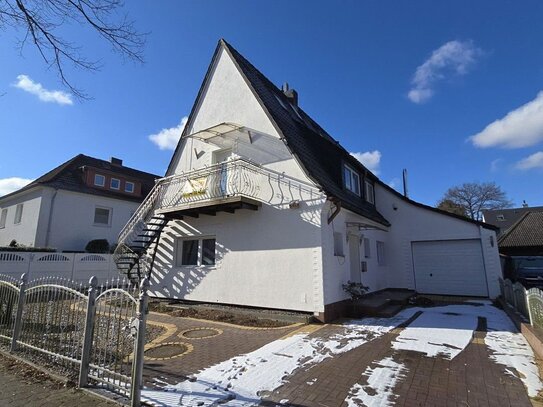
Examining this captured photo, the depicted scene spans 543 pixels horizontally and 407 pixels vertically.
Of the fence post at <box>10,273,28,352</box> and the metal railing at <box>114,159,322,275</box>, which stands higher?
the metal railing at <box>114,159,322,275</box>

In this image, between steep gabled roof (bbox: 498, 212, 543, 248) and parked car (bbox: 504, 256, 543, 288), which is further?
steep gabled roof (bbox: 498, 212, 543, 248)

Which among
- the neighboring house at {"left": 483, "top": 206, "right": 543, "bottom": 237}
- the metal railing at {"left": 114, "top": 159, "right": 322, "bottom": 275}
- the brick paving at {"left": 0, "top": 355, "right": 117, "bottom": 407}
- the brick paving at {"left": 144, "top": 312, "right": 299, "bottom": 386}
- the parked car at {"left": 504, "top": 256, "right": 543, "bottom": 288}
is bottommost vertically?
the brick paving at {"left": 0, "top": 355, "right": 117, "bottom": 407}

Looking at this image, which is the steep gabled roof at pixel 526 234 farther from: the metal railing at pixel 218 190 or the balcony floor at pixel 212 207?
the balcony floor at pixel 212 207

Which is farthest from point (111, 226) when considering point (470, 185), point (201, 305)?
point (470, 185)

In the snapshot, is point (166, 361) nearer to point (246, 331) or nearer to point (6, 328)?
point (246, 331)

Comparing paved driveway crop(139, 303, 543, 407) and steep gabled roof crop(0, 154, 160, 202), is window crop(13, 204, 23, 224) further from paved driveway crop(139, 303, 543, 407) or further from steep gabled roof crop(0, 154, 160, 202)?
paved driveway crop(139, 303, 543, 407)

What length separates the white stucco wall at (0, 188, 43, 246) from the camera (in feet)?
64.8

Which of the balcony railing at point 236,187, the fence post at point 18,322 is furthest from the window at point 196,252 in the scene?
the fence post at point 18,322

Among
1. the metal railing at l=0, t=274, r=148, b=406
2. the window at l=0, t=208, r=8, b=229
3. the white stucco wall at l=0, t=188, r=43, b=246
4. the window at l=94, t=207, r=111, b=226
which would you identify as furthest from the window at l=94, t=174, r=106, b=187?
the metal railing at l=0, t=274, r=148, b=406

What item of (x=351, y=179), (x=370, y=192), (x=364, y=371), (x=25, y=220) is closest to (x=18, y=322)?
(x=364, y=371)

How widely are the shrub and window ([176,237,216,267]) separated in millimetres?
11466

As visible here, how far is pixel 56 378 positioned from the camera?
15.8 ft

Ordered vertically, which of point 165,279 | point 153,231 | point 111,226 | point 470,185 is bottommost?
point 165,279

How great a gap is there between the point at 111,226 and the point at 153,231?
522 inches
